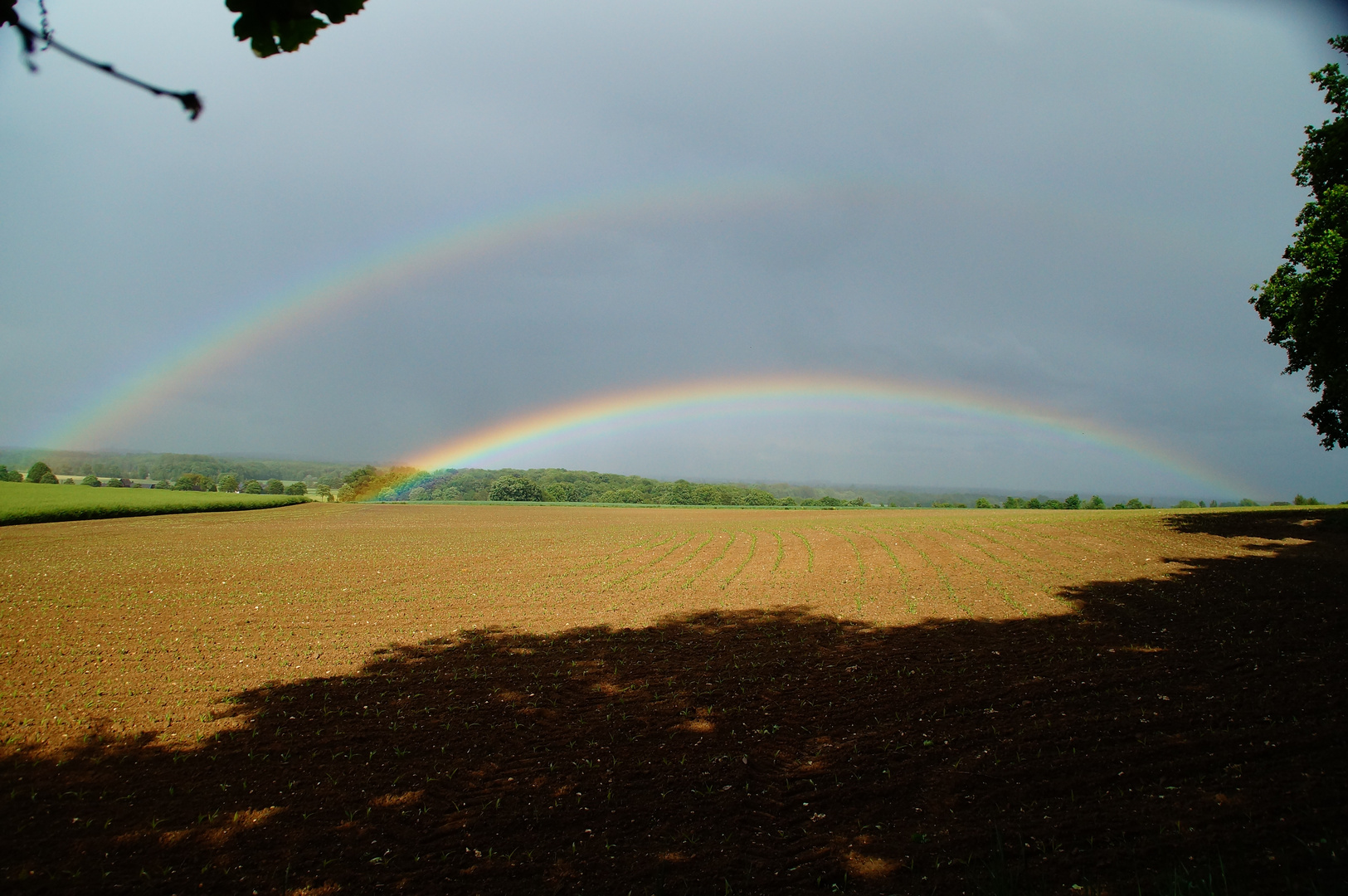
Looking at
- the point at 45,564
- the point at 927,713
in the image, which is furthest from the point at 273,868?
the point at 45,564

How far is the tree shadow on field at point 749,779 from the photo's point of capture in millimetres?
4934

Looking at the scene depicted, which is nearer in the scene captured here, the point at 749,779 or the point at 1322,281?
the point at 749,779

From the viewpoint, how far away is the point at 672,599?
57.2 ft

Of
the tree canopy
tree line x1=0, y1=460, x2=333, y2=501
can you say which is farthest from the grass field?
the tree canopy

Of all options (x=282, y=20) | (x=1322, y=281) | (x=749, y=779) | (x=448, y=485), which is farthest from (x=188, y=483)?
(x=1322, y=281)

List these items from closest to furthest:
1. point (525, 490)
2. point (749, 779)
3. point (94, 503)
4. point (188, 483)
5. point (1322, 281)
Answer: point (749, 779) → point (1322, 281) → point (94, 503) → point (188, 483) → point (525, 490)

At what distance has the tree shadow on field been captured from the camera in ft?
16.2

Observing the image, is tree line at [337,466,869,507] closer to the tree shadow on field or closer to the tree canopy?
the tree canopy

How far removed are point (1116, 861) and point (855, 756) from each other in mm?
2799

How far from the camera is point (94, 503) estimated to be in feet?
171

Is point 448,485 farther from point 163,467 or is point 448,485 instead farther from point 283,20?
point 283,20

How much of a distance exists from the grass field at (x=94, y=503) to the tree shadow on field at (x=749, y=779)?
54193 millimetres

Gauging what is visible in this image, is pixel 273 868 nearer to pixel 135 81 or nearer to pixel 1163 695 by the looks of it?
pixel 135 81

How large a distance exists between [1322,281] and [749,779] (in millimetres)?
28241
